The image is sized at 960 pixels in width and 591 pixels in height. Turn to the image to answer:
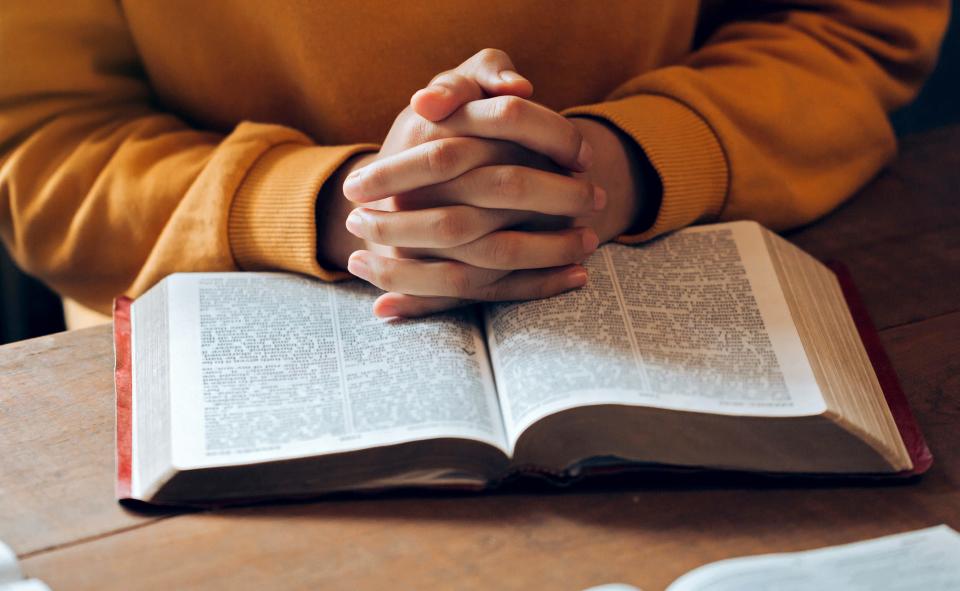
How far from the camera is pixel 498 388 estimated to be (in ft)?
2.02

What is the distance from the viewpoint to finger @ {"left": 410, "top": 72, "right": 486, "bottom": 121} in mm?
644

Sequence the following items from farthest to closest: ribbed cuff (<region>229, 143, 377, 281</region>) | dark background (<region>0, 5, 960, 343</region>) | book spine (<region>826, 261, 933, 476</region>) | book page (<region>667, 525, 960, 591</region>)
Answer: dark background (<region>0, 5, 960, 343</region>)
ribbed cuff (<region>229, 143, 377, 281</region>)
book spine (<region>826, 261, 933, 476</region>)
book page (<region>667, 525, 960, 591</region>)

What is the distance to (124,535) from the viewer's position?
Result: 0.56 m

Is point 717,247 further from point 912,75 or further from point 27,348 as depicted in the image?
point 27,348

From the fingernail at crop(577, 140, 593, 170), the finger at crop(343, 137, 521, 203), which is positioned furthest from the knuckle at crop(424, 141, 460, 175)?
the fingernail at crop(577, 140, 593, 170)

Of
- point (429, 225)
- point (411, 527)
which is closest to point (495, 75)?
point (429, 225)

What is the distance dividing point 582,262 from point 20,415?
42cm

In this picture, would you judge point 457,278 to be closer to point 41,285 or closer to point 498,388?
point 498,388

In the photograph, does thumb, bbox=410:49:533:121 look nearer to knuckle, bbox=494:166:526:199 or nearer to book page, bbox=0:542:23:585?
knuckle, bbox=494:166:526:199

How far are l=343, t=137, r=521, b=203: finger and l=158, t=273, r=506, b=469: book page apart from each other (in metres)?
0.10

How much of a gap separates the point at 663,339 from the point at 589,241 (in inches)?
4.0

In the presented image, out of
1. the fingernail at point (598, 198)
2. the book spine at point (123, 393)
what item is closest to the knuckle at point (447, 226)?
the fingernail at point (598, 198)

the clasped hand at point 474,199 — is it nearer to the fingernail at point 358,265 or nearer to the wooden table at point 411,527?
the fingernail at point 358,265

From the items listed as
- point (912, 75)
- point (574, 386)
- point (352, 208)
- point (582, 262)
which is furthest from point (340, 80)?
point (912, 75)
